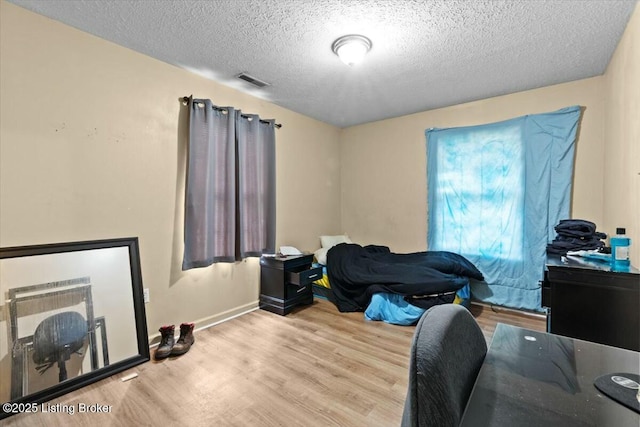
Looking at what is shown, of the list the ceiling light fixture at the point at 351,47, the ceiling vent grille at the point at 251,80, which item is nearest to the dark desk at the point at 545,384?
the ceiling light fixture at the point at 351,47

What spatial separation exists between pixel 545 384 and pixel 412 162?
3380 mm

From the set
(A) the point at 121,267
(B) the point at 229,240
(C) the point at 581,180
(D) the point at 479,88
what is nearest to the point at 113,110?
(A) the point at 121,267

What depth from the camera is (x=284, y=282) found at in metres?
3.07

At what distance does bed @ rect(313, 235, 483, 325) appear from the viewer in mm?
2834

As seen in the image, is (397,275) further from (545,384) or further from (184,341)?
(545,384)

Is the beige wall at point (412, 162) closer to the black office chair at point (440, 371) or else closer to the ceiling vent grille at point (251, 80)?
the ceiling vent grille at point (251, 80)

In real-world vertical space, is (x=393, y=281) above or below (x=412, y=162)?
below

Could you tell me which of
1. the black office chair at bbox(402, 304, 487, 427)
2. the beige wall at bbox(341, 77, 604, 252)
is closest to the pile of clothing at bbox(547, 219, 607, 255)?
the beige wall at bbox(341, 77, 604, 252)

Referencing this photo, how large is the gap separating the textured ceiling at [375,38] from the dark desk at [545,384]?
194 cm

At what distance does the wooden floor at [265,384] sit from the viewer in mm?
1595

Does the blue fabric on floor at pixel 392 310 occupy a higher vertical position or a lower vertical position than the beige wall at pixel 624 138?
lower

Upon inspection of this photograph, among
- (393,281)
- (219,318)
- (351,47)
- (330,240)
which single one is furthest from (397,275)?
(351,47)

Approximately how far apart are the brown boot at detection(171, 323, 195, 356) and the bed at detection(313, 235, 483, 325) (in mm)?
1530

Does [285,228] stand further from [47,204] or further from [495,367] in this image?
[495,367]
